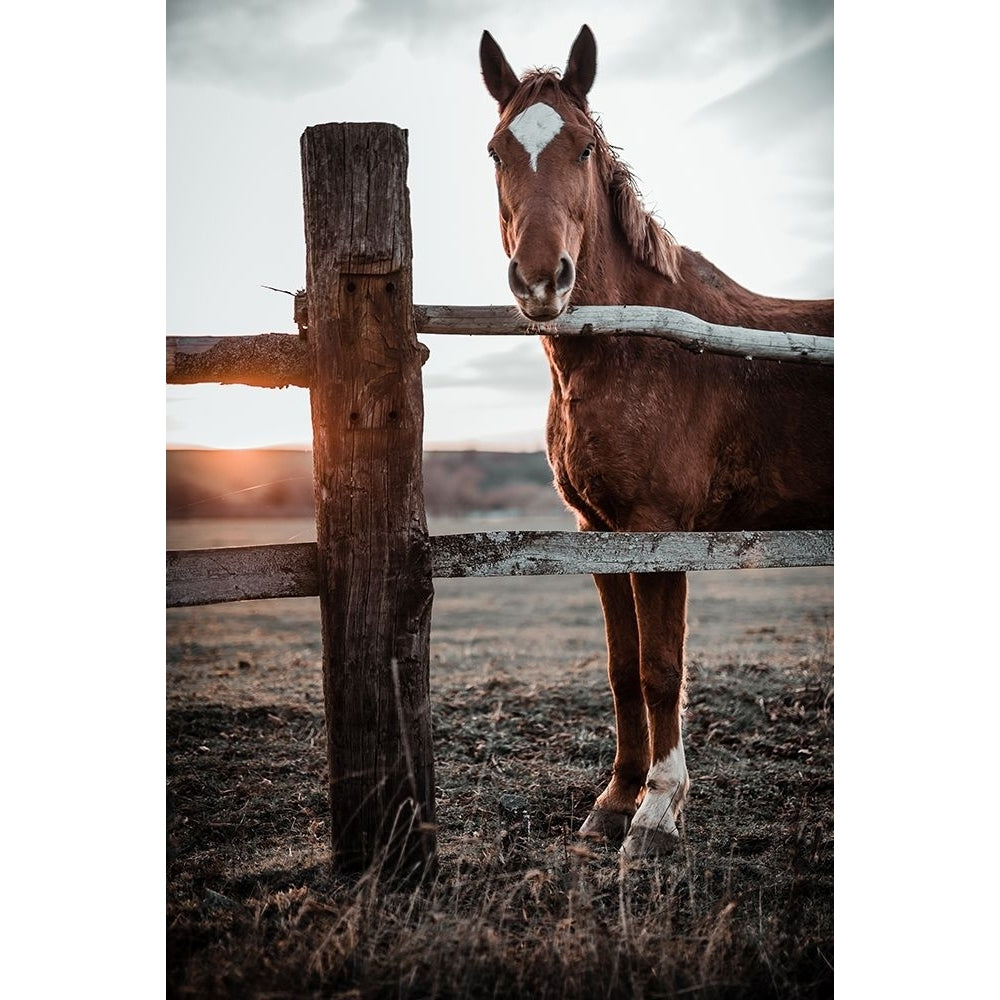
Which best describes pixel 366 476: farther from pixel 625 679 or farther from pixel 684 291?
pixel 684 291

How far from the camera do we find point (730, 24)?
3379mm

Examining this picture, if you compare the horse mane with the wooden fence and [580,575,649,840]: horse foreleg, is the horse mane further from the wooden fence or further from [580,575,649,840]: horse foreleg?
[580,575,649,840]: horse foreleg

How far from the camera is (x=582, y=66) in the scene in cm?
311

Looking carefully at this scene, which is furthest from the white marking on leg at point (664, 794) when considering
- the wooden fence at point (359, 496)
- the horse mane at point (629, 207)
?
the horse mane at point (629, 207)

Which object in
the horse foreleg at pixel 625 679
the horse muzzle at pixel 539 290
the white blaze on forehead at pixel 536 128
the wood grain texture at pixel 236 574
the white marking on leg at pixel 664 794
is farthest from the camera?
the horse foreleg at pixel 625 679

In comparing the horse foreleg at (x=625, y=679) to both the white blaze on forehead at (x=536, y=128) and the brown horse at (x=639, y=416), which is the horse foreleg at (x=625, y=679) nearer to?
the brown horse at (x=639, y=416)

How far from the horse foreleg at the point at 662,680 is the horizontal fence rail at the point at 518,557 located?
371 millimetres

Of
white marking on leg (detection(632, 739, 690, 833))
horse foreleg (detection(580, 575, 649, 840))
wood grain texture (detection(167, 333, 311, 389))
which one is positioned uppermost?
wood grain texture (detection(167, 333, 311, 389))

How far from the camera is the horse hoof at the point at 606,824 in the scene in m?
3.13

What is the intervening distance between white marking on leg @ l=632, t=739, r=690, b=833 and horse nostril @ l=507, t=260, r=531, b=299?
71.6 inches

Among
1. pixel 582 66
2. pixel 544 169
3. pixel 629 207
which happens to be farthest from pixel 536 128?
pixel 629 207

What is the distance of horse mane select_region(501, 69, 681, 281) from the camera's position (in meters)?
3.15

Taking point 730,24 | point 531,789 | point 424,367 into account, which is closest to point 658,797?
point 531,789

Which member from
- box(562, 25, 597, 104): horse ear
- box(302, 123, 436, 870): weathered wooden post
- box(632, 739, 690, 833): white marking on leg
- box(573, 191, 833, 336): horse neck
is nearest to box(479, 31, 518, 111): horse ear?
box(562, 25, 597, 104): horse ear
